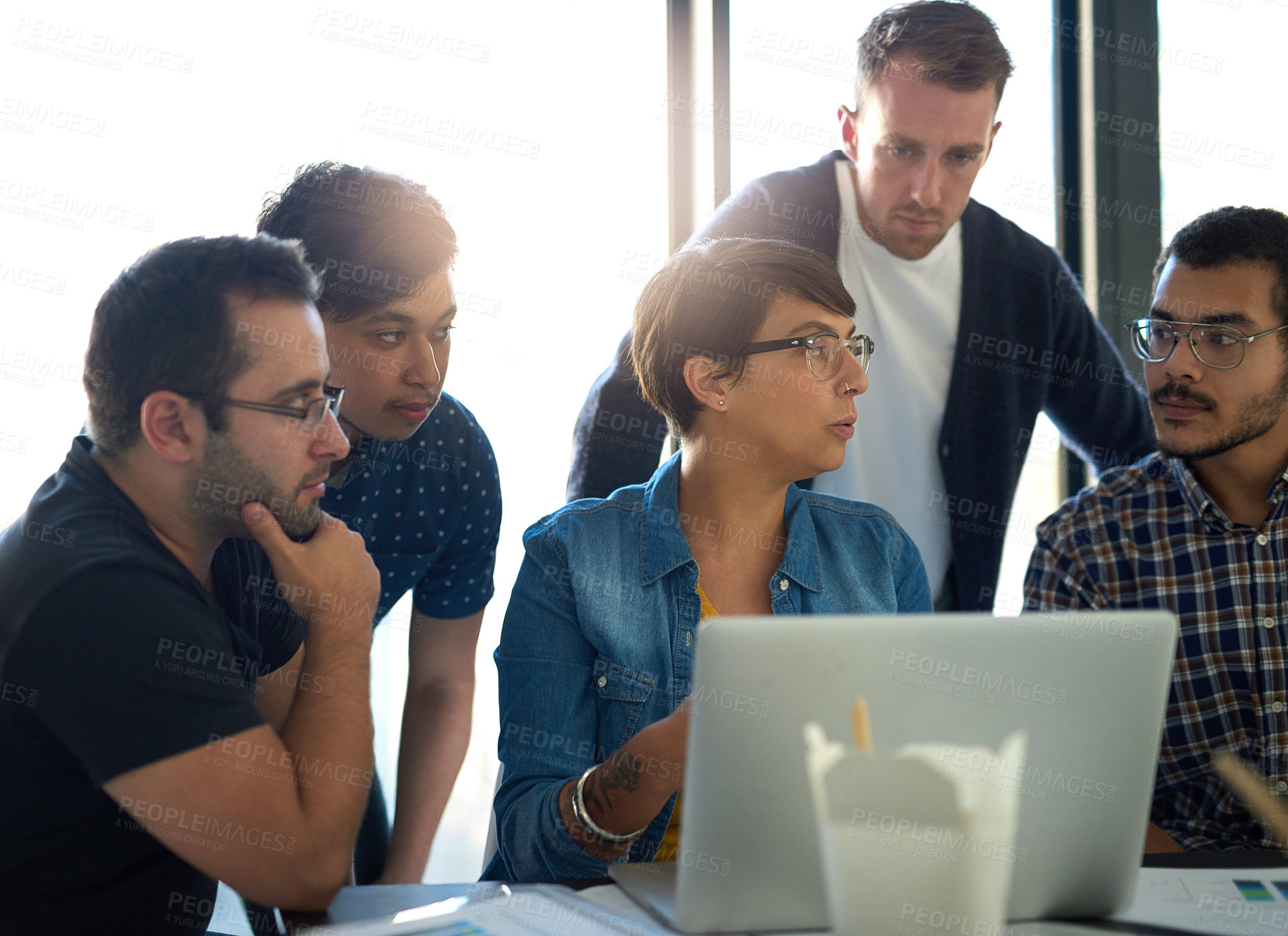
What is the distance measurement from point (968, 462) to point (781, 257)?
0.81 m

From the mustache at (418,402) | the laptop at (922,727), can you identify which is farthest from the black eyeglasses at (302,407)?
the laptop at (922,727)

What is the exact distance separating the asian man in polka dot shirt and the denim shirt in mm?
298

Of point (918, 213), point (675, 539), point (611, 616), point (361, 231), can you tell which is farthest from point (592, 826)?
point (918, 213)

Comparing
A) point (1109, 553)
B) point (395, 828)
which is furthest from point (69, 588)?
point (1109, 553)

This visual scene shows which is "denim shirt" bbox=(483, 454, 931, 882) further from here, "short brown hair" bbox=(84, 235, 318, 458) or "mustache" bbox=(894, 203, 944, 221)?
"mustache" bbox=(894, 203, 944, 221)

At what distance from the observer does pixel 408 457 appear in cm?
182

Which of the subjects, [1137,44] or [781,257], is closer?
[781,257]

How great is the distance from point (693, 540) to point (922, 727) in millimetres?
781

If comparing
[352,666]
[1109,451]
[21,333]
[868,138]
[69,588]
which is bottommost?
[352,666]

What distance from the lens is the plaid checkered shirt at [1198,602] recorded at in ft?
5.41

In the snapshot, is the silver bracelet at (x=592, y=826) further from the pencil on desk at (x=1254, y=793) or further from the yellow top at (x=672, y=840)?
the pencil on desk at (x=1254, y=793)

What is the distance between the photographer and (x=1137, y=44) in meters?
2.69

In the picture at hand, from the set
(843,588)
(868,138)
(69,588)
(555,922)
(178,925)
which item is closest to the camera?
(555,922)

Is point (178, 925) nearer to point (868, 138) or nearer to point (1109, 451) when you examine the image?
point (868, 138)
